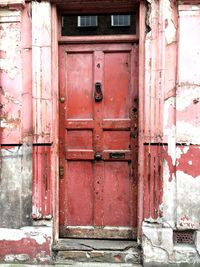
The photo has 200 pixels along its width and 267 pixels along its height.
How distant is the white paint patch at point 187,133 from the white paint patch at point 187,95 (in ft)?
0.71

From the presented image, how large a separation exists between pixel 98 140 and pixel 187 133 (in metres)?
1.12

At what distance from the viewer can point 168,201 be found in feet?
14.3

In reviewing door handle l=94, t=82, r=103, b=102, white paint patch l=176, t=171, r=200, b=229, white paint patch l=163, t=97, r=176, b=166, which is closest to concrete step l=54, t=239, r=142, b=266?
white paint patch l=176, t=171, r=200, b=229

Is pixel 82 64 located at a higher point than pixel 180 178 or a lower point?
higher

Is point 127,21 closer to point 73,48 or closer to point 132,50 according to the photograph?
point 132,50

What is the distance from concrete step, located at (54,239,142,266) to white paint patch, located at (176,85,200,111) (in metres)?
1.85

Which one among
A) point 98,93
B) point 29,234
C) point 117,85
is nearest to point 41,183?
point 29,234

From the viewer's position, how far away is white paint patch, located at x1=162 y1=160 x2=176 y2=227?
4.33m

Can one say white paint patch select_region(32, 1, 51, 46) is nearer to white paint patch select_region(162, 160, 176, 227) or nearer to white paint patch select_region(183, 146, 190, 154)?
white paint patch select_region(183, 146, 190, 154)

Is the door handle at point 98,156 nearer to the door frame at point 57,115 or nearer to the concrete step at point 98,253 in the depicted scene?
the door frame at point 57,115

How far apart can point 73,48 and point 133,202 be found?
83.6 inches

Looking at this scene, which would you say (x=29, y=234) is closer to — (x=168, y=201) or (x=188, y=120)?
(x=168, y=201)

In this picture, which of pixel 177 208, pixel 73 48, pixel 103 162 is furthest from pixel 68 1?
pixel 177 208

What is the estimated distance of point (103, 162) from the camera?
4625 mm
